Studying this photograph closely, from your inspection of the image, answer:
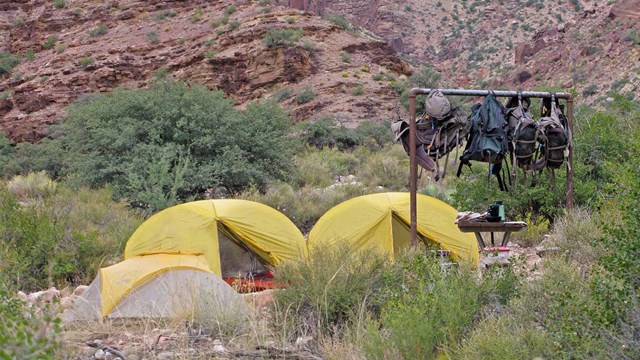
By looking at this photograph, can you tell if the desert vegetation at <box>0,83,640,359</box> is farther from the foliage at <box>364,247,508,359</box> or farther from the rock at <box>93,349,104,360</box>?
the rock at <box>93,349,104,360</box>

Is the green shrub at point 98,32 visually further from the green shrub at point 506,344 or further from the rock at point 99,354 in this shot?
the green shrub at point 506,344

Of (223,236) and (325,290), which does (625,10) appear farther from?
(325,290)

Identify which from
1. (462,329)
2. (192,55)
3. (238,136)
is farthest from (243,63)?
(462,329)

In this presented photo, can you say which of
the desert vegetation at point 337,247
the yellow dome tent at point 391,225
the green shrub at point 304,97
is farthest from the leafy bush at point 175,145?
the green shrub at point 304,97

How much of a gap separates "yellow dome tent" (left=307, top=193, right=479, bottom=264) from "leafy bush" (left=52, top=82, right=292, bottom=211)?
5553mm

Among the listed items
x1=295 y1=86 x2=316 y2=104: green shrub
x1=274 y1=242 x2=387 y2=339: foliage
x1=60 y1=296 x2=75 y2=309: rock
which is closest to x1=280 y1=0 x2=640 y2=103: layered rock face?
x1=295 y1=86 x2=316 y2=104: green shrub

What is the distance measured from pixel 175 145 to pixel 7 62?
2756 cm

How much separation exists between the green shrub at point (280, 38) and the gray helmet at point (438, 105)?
27587mm

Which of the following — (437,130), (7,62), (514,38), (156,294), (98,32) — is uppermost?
(437,130)

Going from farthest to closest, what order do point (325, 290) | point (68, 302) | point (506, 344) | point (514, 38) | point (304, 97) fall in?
point (514, 38), point (304, 97), point (68, 302), point (325, 290), point (506, 344)

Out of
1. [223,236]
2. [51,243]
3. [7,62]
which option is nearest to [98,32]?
[7,62]

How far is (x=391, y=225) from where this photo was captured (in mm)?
10906

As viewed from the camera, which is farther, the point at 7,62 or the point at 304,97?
the point at 7,62

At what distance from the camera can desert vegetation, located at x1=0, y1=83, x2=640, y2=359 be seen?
17.7 feet
